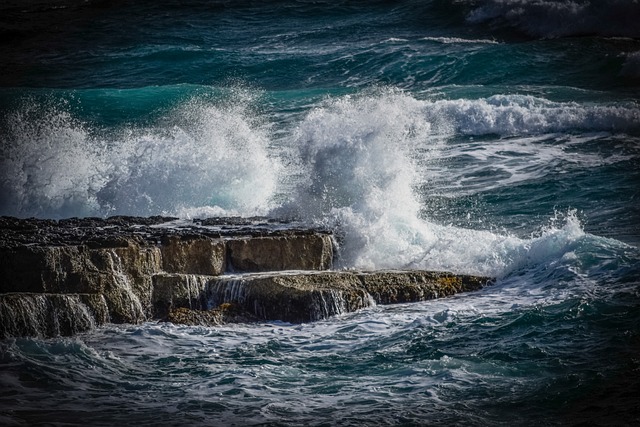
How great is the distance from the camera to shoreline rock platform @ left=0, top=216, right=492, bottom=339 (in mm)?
7977

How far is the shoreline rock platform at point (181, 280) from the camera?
314 inches

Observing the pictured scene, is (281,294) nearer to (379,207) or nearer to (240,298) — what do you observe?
(240,298)

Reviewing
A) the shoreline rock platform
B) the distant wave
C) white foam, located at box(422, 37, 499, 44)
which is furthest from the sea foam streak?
white foam, located at box(422, 37, 499, 44)

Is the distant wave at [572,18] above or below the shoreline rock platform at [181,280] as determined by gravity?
above

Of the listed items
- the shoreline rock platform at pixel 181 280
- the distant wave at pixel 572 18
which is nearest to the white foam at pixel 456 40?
the distant wave at pixel 572 18

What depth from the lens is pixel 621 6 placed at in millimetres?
24250

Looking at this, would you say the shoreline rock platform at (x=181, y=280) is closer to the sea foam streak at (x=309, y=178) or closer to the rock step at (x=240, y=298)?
the rock step at (x=240, y=298)

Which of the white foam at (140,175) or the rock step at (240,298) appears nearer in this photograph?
the rock step at (240,298)

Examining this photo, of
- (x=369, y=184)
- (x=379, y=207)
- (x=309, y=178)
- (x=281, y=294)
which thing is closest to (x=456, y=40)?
(x=309, y=178)

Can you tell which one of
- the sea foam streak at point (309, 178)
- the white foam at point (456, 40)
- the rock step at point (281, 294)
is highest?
the white foam at point (456, 40)

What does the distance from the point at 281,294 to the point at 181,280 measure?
0.96 metres

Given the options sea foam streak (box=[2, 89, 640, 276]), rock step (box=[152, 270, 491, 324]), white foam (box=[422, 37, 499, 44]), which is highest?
white foam (box=[422, 37, 499, 44])

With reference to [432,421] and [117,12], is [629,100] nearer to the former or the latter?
[432,421]

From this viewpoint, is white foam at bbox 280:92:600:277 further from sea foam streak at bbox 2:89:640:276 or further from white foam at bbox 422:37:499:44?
white foam at bbox 422:37:499:44
